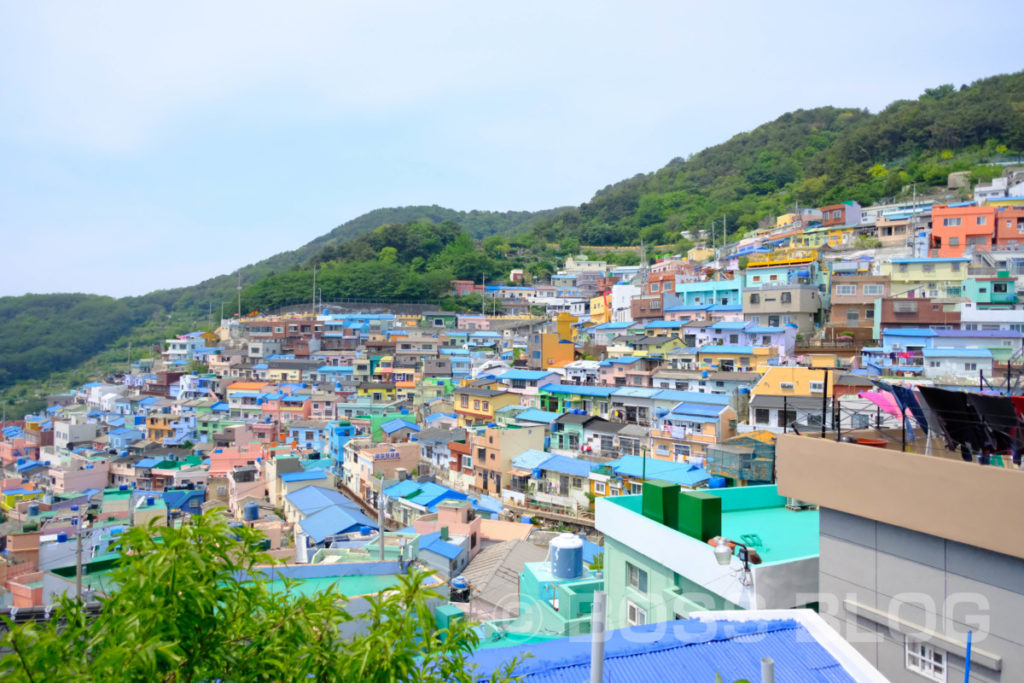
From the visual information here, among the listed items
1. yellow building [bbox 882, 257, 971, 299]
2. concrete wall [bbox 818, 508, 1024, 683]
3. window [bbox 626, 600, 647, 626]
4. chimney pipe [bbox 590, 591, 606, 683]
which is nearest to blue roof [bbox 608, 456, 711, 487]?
window [bbox 626, 600, 647, 626]

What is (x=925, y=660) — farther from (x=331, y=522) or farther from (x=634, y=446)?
(x=634, y=446)

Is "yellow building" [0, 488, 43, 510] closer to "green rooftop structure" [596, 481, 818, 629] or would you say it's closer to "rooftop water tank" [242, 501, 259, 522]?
"rooftop water tank" [242, 501, 259, 522]

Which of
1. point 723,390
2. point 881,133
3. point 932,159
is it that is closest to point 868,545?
point 723,390

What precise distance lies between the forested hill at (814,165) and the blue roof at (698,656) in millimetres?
47157

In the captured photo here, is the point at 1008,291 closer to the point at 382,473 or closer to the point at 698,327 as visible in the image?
the point at 698,327

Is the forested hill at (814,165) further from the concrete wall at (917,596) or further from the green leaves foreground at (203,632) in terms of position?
the green leaves foreground at (203,632)

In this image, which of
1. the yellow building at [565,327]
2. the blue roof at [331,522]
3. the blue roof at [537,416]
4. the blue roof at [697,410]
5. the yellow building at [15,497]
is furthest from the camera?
the yellow building at [565,327]

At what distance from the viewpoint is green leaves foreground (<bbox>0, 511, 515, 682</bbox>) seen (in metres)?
2.05

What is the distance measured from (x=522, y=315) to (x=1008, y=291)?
1249 inches

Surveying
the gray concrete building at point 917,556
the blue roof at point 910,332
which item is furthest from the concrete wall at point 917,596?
the blue roof at point 910,332

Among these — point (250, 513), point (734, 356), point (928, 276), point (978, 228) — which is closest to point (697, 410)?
point (734, 356)

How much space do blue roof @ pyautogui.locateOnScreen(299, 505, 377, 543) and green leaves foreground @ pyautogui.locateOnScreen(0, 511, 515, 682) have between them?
46.2 ft

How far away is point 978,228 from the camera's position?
102 feet

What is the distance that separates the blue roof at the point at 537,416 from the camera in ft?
80.8
